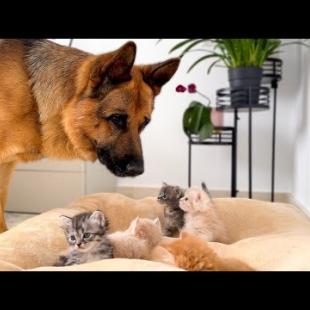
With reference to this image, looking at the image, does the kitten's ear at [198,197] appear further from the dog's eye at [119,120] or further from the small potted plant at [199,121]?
the small potted plant at [199,121]

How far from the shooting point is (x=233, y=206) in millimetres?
1843

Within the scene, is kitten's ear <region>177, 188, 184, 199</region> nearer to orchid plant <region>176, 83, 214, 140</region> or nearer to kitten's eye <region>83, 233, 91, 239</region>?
kitten's eye <region>83, 233, 91, 239</region>

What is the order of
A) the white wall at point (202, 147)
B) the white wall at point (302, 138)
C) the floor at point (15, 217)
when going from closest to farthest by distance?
1. the white wall at point (302, 138)
2. the floor at point (15, 217)
3. the white wall at point (202, 147)

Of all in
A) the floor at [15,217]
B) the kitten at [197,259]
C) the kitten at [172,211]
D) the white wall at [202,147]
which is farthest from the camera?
the white wall at [202,147]

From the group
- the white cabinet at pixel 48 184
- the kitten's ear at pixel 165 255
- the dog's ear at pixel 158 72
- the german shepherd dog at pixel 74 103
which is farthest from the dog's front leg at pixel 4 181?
the white cabinet at pixel 48 184

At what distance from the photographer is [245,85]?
2354mm

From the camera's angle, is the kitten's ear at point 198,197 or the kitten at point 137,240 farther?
the kitten's ear at point 198,197

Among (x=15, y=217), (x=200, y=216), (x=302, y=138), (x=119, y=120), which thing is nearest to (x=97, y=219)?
(x=119, y=120)

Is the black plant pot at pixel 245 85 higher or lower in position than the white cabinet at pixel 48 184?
higher

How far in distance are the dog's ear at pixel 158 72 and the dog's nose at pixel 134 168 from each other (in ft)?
0.94

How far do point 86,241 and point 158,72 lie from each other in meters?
0.63

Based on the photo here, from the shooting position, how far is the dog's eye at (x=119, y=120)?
4.55 feet
